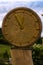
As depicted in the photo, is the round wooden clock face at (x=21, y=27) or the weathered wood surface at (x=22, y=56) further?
the weathered wood surface at (x=22, y=56)

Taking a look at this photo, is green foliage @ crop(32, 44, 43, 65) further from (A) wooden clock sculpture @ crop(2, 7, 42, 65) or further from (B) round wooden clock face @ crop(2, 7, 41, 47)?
(B) round wooden clock face @ crop(2, 7, 41, 47)

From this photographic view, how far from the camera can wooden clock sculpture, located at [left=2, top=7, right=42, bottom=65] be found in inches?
238

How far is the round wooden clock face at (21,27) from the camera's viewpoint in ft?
19.8

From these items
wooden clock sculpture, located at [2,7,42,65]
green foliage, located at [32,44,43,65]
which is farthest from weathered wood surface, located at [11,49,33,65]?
green foliage, located at [32,44,43,65]

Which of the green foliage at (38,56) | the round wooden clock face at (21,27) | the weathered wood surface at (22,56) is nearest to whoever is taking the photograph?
the round wooden clock face at (21,27)

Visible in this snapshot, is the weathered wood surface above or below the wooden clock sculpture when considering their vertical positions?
below

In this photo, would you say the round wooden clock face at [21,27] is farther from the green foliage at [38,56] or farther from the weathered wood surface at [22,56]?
the green foliage at [38,56]

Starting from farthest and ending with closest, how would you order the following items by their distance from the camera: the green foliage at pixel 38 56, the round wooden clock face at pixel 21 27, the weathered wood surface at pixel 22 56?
the green foliage at pixel 38 56
the weathered wood surface at pixel 22 56
the round wooden clock face at pixel 21 27

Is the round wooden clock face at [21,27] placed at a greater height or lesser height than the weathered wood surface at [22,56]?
greater

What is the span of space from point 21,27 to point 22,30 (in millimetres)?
51

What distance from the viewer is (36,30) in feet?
19.7

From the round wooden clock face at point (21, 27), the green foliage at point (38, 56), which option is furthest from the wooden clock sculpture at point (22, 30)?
the green foliage at point (38, 56)

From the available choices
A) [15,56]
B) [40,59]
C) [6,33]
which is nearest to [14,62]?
[15,56]

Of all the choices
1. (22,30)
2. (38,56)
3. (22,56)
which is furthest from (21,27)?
(38,56)
